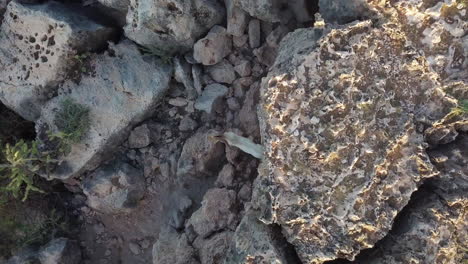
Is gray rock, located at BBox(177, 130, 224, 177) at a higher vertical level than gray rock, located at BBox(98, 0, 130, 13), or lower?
lower

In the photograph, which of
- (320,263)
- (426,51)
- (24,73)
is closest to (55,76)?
(24,73)

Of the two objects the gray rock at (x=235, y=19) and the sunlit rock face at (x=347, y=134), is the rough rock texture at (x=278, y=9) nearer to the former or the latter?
the gray rock at (x=235, y=19)

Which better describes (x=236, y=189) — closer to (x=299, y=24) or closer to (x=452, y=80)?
(x=299, y=24)

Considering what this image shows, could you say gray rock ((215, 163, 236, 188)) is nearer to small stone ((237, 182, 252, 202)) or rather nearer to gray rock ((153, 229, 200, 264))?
small stone ((237, 182, 252, 202))

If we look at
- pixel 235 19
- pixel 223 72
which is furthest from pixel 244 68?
pixel 235 19

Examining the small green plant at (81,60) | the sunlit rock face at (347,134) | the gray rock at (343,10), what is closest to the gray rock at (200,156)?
the sunlit rock face at (347,134)

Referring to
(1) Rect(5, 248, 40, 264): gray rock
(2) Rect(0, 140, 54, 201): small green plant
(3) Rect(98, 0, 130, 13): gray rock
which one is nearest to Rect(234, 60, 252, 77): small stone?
(3) Rect(98, 0, 130, 13): gray rock

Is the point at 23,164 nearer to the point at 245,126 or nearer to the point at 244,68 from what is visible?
the point at 245,126
